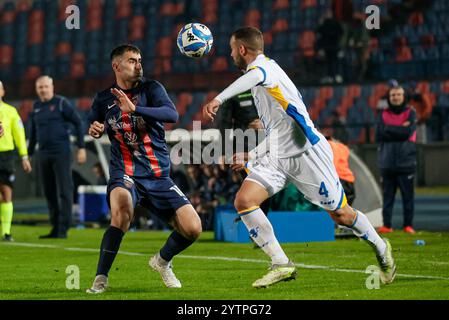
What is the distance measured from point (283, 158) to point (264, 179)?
22 centimetres

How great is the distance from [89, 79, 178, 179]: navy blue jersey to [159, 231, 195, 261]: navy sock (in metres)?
0.50

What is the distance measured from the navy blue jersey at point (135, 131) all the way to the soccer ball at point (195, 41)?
959 mm

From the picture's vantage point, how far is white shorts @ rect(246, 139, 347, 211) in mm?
7984

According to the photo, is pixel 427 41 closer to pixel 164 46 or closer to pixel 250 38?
pixel 164 46

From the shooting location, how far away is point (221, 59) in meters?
31.1

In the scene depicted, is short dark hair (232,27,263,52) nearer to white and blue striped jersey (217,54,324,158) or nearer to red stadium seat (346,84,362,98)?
white and blue striped jersey (217,54,324,158)

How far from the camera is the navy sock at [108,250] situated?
7.74 meters

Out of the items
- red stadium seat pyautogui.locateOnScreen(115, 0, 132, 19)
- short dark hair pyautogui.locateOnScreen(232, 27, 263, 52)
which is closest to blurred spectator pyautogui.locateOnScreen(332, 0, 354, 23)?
red stadium seat pyautogui.locateOnScreen(115, 0, 132, 19)

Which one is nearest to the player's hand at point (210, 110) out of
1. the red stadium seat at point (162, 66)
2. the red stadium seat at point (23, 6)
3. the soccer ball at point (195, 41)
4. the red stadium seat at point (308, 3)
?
the soccer ball at point (195, 41)

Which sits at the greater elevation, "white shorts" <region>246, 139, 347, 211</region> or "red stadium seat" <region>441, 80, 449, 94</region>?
"red stadium seat" <region>441, 80, 449, 94</region>

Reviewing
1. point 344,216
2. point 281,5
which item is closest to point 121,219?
point 344,216

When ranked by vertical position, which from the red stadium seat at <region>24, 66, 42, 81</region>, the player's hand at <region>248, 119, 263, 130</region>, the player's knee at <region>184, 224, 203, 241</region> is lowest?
the player's knee at <region>184, 224, 203, 241</region>

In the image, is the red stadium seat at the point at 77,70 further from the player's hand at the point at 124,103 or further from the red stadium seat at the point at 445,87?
the player's hand at the point at 124,103

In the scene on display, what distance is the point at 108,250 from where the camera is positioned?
305 inches
